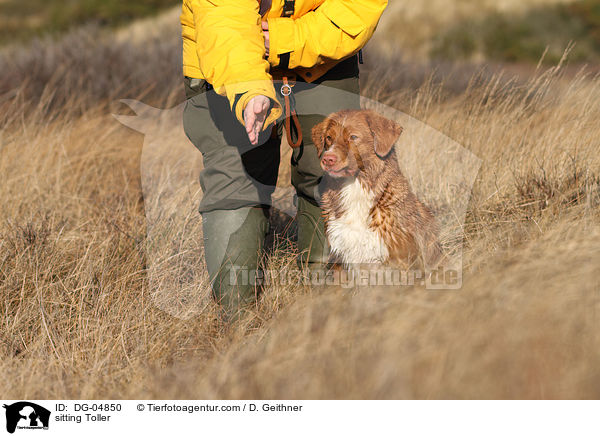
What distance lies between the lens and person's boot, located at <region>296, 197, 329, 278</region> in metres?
3.26

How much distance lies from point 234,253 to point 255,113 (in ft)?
3.08

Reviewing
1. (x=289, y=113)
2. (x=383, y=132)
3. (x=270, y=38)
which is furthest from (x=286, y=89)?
(x=383, y=132)

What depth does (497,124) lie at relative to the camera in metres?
4.64

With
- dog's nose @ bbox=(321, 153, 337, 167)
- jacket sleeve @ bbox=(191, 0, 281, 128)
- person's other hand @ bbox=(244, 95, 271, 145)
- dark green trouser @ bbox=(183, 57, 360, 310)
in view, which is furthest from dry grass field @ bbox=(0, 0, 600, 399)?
jacket sleeve @ bbox=(191, 0, 281, 128)

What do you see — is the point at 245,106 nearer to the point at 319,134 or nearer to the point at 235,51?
the point at 235,51

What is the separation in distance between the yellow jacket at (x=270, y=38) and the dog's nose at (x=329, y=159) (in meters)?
0.41

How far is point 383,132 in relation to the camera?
3033mm

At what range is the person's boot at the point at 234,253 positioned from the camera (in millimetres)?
3076

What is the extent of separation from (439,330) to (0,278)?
8.78 ft

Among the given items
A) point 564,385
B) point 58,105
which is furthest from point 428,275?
point 58,105

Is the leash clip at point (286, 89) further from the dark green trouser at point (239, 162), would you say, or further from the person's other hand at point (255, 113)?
the person's other hand at point (255, 113)

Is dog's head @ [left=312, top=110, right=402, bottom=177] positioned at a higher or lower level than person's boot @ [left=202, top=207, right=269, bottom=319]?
higher
